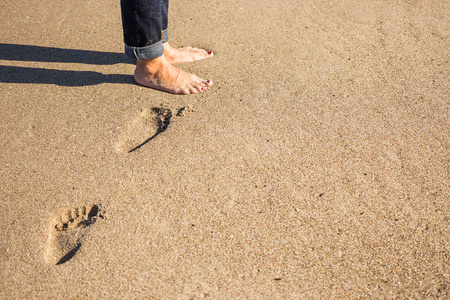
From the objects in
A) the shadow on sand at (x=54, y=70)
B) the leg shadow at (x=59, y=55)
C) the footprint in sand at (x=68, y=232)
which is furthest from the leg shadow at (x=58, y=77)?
the footprint in sand at (x=68, y=232)

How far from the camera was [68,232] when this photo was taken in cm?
124

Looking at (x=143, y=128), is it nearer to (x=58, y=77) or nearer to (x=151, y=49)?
(x=151, y=49)

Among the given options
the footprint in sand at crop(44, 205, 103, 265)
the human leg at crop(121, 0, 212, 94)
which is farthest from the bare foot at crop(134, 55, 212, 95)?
the footprint in sand at crop(44, 205, 103, 265)

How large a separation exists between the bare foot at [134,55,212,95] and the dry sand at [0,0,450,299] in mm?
55

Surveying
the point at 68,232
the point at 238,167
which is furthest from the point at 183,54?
the point at 68,232

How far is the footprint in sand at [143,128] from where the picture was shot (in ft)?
5.13

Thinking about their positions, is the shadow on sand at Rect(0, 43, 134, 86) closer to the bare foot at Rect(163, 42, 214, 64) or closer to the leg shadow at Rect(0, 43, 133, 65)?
the leg shadow at Rect(0, 43, 133, 65)

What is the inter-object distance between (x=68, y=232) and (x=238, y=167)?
716mm

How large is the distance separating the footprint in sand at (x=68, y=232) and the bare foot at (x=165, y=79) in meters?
0.80

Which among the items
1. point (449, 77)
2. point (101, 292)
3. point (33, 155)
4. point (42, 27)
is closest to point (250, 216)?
point (101, 292)

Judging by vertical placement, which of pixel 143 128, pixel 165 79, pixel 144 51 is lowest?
pixel 143 128

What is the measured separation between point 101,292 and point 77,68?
146 cm

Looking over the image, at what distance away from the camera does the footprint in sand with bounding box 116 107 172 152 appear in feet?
5.13

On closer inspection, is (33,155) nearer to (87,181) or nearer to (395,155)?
(87,181)
